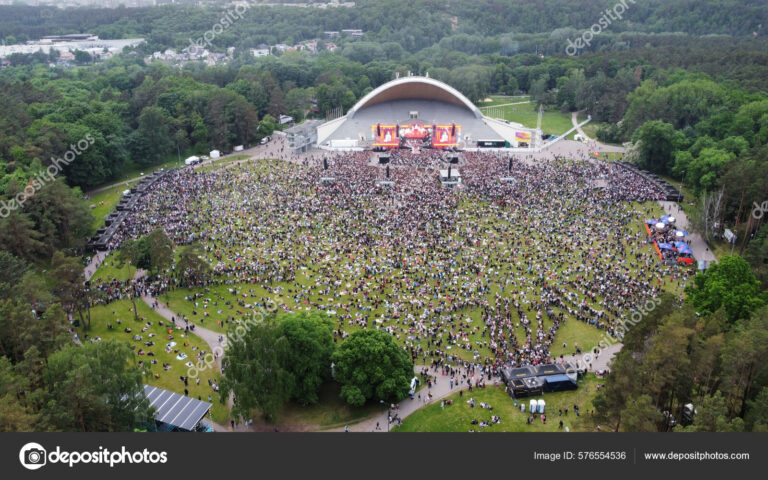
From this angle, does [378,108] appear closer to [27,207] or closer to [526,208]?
[526,208]

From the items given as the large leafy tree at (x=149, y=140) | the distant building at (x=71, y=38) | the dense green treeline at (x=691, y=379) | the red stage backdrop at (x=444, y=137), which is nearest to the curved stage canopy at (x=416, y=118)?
the red stage backdrop at (x=444, y=137)

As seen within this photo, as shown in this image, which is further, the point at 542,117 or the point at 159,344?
the point at 542,117

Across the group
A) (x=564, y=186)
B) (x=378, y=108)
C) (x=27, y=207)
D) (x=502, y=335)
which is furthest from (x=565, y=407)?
(x=378, y=108)

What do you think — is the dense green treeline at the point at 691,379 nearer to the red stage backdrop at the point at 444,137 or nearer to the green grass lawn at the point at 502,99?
the red stage backdrop at the point at 444,137

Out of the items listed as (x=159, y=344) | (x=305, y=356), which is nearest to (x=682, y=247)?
(x=305, y=356)

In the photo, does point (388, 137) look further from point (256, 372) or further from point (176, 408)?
point (176, 408)
